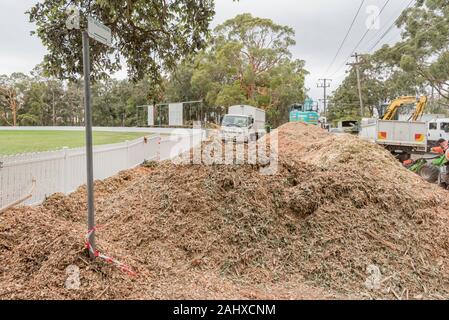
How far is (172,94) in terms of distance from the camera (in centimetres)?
4756

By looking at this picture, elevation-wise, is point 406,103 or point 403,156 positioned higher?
point 406,103

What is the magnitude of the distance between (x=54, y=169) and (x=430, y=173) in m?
9.40

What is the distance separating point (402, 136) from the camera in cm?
1351

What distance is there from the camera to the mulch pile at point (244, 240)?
3.18 m

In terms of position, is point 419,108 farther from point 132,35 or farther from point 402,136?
point 132,35

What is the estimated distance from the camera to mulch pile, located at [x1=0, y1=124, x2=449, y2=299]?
3.18 m

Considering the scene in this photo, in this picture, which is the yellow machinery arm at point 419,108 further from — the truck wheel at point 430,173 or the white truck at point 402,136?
the truck wheel at point 430,173

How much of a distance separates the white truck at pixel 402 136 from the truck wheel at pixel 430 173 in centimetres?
334

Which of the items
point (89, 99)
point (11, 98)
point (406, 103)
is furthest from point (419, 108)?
point (11, 98)

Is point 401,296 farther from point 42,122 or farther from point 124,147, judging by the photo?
point 42,122

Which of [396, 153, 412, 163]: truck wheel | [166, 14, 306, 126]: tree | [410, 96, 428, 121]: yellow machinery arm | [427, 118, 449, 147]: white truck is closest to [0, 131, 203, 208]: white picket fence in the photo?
[396, 153, 412, 163]: truck wheel

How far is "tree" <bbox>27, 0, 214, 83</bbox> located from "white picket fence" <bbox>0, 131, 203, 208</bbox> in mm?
1466

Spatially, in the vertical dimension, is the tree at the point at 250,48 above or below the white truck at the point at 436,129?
above

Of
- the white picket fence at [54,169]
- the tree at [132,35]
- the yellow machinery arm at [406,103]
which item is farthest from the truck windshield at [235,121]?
the tree at [132,35]
